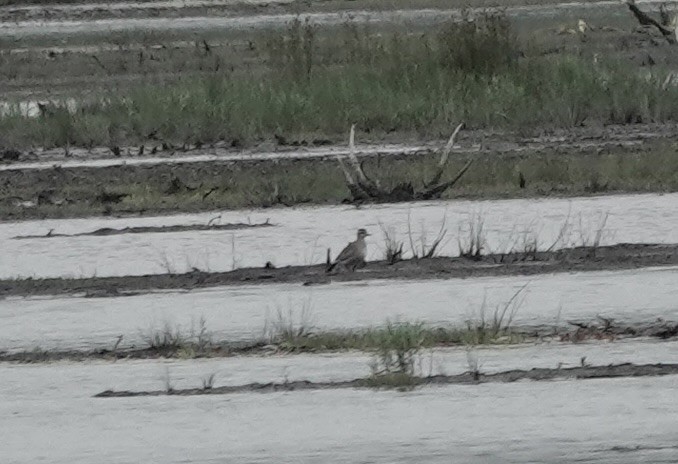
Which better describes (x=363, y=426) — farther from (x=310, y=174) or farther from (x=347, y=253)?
(x=310, y=174)

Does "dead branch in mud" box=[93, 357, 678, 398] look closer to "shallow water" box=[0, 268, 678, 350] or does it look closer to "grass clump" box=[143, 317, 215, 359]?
"grass clump" box=[143, 317, 215, 359]

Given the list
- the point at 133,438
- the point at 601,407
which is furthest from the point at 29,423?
the point at 601,407

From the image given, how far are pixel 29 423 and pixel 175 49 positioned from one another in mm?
22225

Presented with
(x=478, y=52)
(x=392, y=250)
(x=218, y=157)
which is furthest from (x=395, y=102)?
(x=392, y=250)

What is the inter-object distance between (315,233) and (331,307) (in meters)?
2.66

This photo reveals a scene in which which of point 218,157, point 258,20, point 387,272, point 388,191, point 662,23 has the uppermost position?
point 387,272

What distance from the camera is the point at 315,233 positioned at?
40.4ft

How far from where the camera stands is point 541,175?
47.9 feet

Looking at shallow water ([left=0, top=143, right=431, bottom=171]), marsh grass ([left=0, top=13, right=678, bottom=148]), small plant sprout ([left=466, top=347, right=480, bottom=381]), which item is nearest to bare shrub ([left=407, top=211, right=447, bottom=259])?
small plant sprout ([left=466, top=347, right=480, bottom=381])

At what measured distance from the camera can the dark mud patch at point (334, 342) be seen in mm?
8594

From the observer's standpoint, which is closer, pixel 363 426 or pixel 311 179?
pixel 363 426

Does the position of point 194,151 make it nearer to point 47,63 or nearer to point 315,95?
point 315,95

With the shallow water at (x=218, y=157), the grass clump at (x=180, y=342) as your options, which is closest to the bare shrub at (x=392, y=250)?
the grass clump at (x=180, y=342)

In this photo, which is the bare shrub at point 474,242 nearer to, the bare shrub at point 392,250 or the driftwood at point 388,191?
the bare shrub at point 392,250
